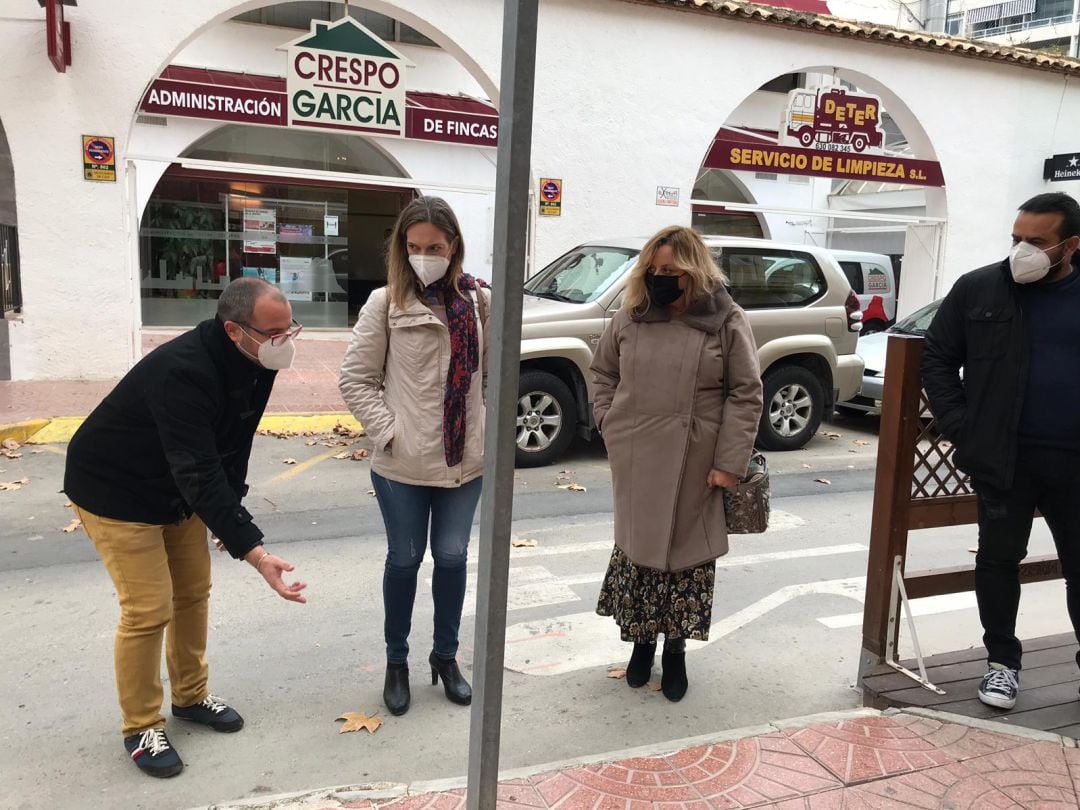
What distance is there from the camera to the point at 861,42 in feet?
42.3

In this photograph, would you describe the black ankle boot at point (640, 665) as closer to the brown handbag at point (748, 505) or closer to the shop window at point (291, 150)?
Answer: the brown handbag at point (748, 505)

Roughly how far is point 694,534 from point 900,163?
1146cm

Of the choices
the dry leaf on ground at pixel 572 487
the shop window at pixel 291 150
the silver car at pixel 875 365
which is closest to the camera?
the dry leaf on ground at pixel 572 487

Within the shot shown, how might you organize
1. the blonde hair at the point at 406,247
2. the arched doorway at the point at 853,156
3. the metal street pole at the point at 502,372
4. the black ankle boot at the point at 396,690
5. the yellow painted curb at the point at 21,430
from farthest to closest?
the arched doorway at the point at 853,156 → the yellow painted curb at the point at 21,430 → the black ankle boot at the point at 396,690 → the blonde hair at the point at 406,247 → the metal street pole at the point at 502,372

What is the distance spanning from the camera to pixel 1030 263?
Answer: 3154 mm

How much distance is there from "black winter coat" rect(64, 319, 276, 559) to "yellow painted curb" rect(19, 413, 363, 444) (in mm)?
4830

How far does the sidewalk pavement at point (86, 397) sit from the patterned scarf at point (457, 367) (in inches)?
245

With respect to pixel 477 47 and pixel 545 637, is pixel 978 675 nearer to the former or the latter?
pixel 545 637

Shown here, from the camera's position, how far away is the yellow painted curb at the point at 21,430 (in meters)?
8.00

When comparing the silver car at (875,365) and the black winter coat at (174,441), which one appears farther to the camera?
the silver car at (875,365)

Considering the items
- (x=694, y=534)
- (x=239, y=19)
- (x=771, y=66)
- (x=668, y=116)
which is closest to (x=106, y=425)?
(x=694, y=534)

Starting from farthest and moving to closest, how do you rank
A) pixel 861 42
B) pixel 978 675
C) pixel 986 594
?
pixel 861 42, pixel 978 675, pixel 986 594

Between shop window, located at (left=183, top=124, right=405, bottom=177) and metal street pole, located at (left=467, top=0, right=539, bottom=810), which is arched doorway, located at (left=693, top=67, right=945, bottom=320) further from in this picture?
metal street pole, located at (left=467, top=0, right=539, bottom=810)

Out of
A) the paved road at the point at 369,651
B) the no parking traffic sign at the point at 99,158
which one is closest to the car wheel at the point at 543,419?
the paved road at the point at 369,651
